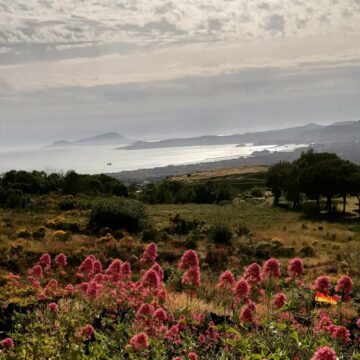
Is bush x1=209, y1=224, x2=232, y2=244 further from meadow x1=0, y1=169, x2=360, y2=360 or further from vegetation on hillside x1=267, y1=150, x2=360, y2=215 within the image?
vegetation on hillside x1=267, y1=150, x2=360, y2=215

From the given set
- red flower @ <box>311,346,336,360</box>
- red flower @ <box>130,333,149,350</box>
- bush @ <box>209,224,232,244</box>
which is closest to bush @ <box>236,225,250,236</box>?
bush @ <box>209,224,232,244</box>

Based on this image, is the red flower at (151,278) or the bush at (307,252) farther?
the bush at (307,252)

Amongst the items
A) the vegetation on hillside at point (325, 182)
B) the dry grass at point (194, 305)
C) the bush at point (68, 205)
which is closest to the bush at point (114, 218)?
the bush at point (68, 205)

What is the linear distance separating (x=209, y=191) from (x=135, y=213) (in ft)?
154

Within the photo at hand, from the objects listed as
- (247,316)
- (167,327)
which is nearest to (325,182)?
(167,327)

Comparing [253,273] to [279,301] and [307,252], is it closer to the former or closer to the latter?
[279,301]

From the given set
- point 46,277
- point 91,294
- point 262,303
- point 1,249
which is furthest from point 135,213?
point 91,294

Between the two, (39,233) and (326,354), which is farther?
(39,233)

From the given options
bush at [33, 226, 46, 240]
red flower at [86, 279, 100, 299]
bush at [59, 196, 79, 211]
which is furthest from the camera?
bush at [59, 196, 79, 211]

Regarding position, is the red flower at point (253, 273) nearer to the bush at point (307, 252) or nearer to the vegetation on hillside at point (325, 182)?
the bush at point (307, 252)

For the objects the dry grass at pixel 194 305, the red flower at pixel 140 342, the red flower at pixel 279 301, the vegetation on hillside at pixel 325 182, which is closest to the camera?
the red flower at pixel 140 342

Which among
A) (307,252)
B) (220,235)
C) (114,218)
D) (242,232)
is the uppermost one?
(114,218)

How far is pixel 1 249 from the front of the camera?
64.9 feet

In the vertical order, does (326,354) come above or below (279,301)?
above
